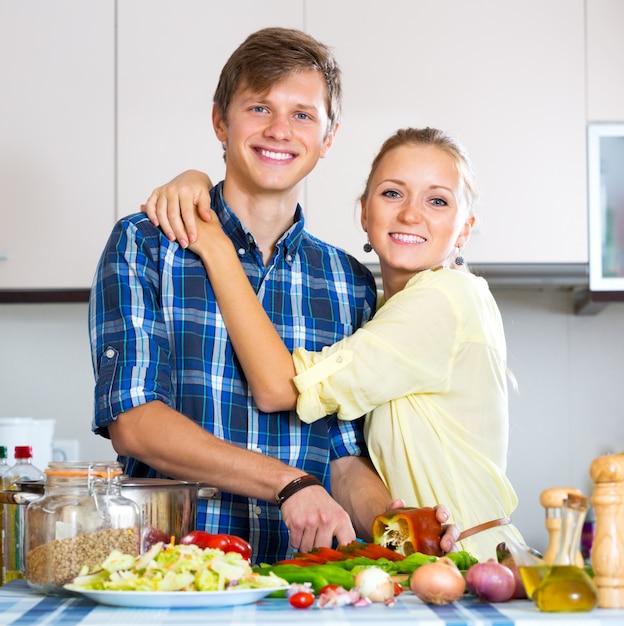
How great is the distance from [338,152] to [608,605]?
1.91 metres

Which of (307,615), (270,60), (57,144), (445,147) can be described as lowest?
(307,615)

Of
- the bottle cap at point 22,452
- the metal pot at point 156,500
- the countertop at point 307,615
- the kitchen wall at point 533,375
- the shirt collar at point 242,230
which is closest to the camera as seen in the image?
the countertop at point 307,615

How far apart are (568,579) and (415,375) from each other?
2.06ft

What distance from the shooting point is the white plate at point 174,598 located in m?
0.81

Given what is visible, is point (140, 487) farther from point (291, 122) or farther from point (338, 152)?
point (338, 152)

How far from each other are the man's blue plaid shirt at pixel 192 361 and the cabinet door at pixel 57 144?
112 cm

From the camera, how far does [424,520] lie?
1.11m

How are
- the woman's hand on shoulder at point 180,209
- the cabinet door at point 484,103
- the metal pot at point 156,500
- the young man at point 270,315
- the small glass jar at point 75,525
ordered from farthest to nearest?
the cabinet door at point 484,103
the woman's hand on shoulder at point 180,209
the young man at point 270,315
the metal pot at point 156,500
the small glass jar at point 75,525

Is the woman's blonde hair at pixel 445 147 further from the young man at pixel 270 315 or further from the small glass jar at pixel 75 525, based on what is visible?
the small glass jar at pixel 75 525

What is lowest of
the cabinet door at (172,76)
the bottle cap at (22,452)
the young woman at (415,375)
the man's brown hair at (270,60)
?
the bottle cap at (22,452)

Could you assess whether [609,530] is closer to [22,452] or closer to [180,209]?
[180,209]

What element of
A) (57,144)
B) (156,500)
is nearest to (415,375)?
(156,500)

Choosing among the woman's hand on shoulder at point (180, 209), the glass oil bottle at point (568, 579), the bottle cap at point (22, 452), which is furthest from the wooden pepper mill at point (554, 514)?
the bottle cap at point (22, 452)

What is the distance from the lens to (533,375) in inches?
115
